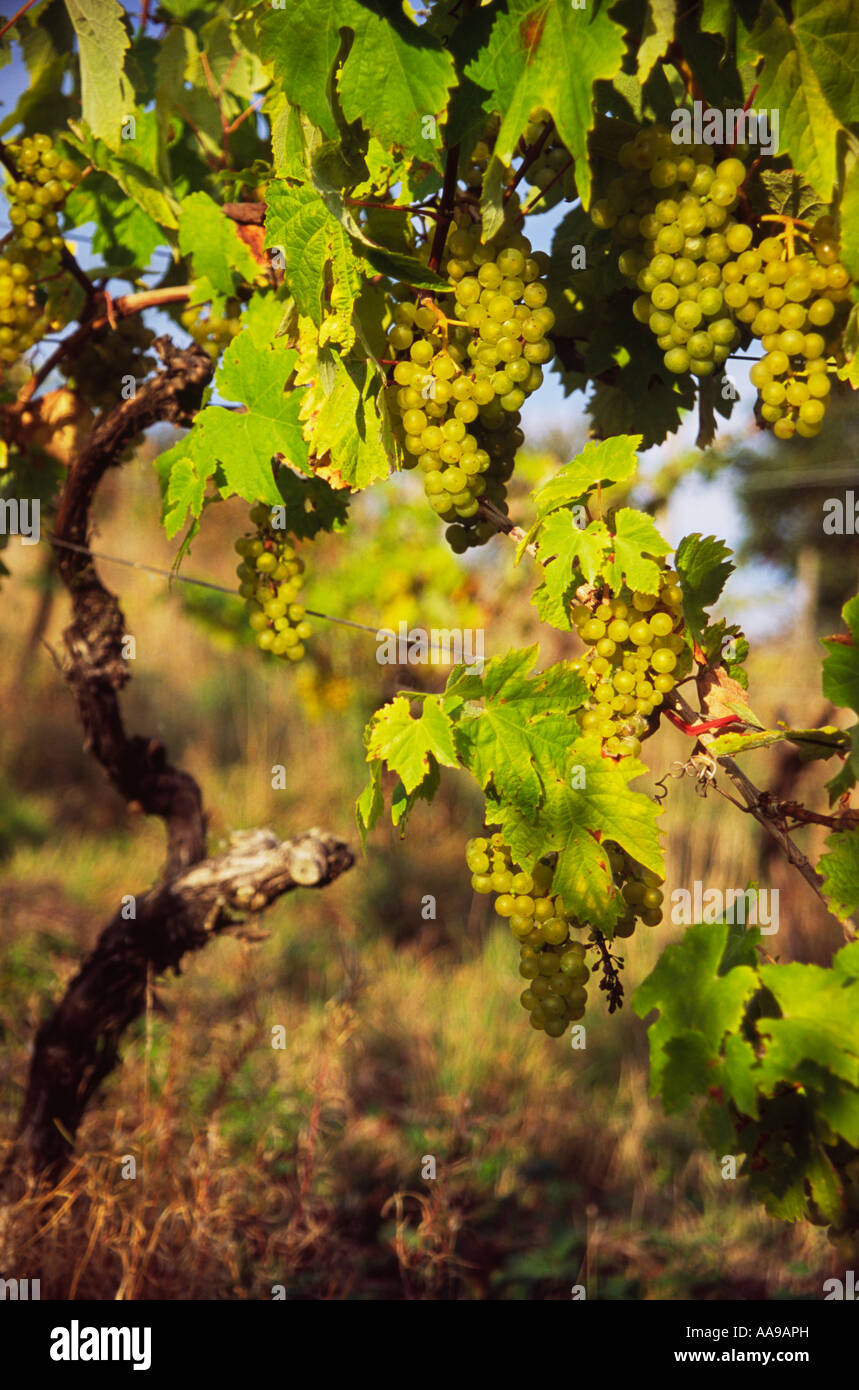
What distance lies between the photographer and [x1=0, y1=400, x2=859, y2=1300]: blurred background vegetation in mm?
2469

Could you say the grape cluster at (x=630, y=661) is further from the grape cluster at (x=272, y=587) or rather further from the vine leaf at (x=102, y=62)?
the vine leaf at (x=102, y=62)

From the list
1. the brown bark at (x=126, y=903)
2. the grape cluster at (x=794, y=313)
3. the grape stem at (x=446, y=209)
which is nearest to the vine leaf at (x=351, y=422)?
the grape stem at (x=446, y=209)

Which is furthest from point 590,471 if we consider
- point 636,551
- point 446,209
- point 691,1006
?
point 691,1006

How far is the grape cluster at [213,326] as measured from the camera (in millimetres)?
1783

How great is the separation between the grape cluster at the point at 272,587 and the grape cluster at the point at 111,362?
0.63 m

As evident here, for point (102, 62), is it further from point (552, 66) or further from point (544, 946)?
point (544, 946)

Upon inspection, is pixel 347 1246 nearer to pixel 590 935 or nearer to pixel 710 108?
pixel 590 935

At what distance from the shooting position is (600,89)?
3.98ft

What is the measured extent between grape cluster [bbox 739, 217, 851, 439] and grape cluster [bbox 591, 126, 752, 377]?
0.10 ft

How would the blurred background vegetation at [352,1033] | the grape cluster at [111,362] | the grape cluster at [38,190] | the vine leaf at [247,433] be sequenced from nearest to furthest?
1. the vine leaf at [247,433]
2. the grape cluster at [38,190]
3. the grape cluster at [111,362]
4. the blurred background vegetation at [352,1033]

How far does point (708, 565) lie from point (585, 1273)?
7.43 ft

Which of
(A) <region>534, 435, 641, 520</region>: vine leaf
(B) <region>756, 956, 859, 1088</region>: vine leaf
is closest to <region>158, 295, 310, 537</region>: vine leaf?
(A) <region>534, 435, 641, 520</region>: vine leaf

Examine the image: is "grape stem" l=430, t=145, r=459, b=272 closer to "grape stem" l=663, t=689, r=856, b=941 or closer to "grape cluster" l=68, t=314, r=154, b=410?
"grape stem" l=663, t=689, r=856, b=941

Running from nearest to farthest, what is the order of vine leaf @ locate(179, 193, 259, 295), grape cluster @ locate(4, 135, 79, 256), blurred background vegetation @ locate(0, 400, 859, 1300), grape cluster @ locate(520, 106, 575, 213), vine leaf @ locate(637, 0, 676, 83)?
vine leaf @ locate(637, 0, 676, 83) < grape cluster @ locate(520, 106, 575, 213) < vine leaf @ locate(179, 193, 259, 295) < grape cluster @ locate(4, 135, 79, 256) < blurred background vegetation @ locate(0, 400, 859, 1300)
